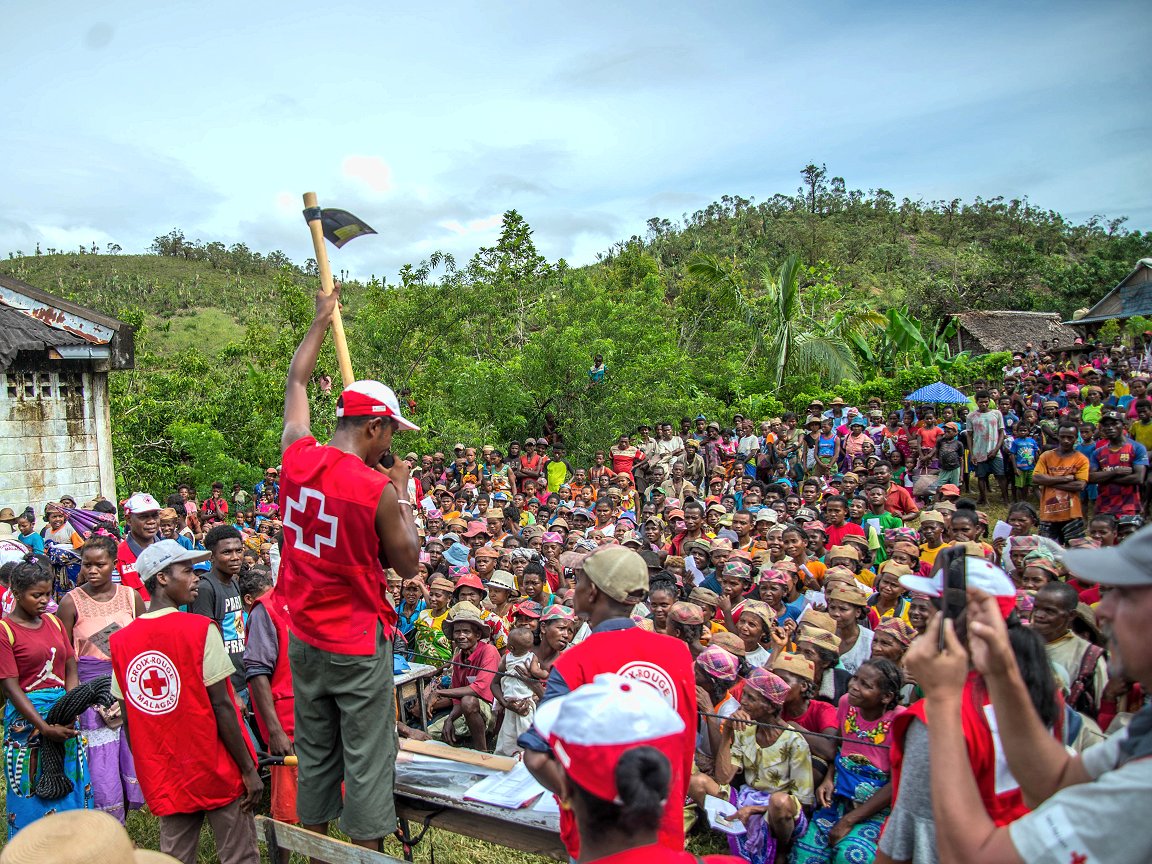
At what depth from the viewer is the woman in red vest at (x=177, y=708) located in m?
3.84

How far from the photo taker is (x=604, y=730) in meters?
2.05

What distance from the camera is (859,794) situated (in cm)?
430

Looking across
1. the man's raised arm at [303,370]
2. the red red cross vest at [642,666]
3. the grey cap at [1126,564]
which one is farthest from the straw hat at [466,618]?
the grey cap at [1126,564]

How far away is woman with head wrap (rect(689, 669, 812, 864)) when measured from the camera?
4.39 meters

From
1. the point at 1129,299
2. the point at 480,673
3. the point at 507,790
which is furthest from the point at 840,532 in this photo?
the point at 1129,299

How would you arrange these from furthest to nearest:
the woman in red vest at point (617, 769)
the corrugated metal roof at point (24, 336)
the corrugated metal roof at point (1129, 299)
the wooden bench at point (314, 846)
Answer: the corrugated metal roof at point (1129, 299)
the corrugated metal roof at point (24, 336)
the wooden bench at point (314, 846)
the woman in red vest at point (617, 769)

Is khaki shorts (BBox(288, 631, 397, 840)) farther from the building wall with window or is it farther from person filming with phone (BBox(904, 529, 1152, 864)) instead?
the building wall with window

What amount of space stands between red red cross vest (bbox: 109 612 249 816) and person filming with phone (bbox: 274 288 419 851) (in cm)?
64

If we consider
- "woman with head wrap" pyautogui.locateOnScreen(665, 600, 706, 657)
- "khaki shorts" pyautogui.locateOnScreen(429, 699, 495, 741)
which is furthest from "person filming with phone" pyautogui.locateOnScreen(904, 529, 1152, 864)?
"khaki shorts" pyautogui.locateOnScreen(429, 699, 495, 741)

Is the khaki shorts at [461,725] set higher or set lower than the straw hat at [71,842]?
lower

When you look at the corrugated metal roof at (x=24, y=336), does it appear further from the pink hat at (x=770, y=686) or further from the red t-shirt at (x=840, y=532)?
the pink hat at (x=770, y=686)

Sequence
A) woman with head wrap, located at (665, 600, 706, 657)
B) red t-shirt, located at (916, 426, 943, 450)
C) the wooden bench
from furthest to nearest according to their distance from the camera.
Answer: red t-shirt, located at (916, 426, 943, 450)
woman with head wrap, located at (665, 600, 706, 657)
the wooden bench

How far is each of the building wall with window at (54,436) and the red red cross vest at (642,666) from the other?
12.4 m

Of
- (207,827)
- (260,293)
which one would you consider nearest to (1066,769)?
(207,827)
